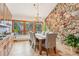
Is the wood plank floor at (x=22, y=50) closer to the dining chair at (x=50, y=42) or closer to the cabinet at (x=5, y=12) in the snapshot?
the dining chair at (x=50, y=42)

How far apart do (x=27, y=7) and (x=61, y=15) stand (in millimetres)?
771

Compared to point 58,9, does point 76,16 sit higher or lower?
lower

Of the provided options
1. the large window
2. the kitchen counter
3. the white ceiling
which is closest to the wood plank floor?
the kitchen counter

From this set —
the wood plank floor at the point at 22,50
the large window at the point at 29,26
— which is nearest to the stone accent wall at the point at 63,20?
the large window at the point at 29,26

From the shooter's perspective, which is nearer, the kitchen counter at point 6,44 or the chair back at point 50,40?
the kitchen counter at point 6,44

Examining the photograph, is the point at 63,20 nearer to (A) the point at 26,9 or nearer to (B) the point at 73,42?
(B) the point at 73,42

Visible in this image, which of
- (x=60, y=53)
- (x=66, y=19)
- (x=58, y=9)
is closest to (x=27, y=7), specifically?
(x=58, y=9)

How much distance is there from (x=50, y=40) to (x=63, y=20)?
56 centimetres

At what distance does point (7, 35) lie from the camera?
257 centimetres

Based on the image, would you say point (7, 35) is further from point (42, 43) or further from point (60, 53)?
point (60, 53)

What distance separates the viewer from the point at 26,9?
2.57 metres

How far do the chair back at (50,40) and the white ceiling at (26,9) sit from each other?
0.47m

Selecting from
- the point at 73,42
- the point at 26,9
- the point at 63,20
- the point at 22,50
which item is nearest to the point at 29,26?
the point at 26,9

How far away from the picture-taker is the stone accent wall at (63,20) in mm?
2516
